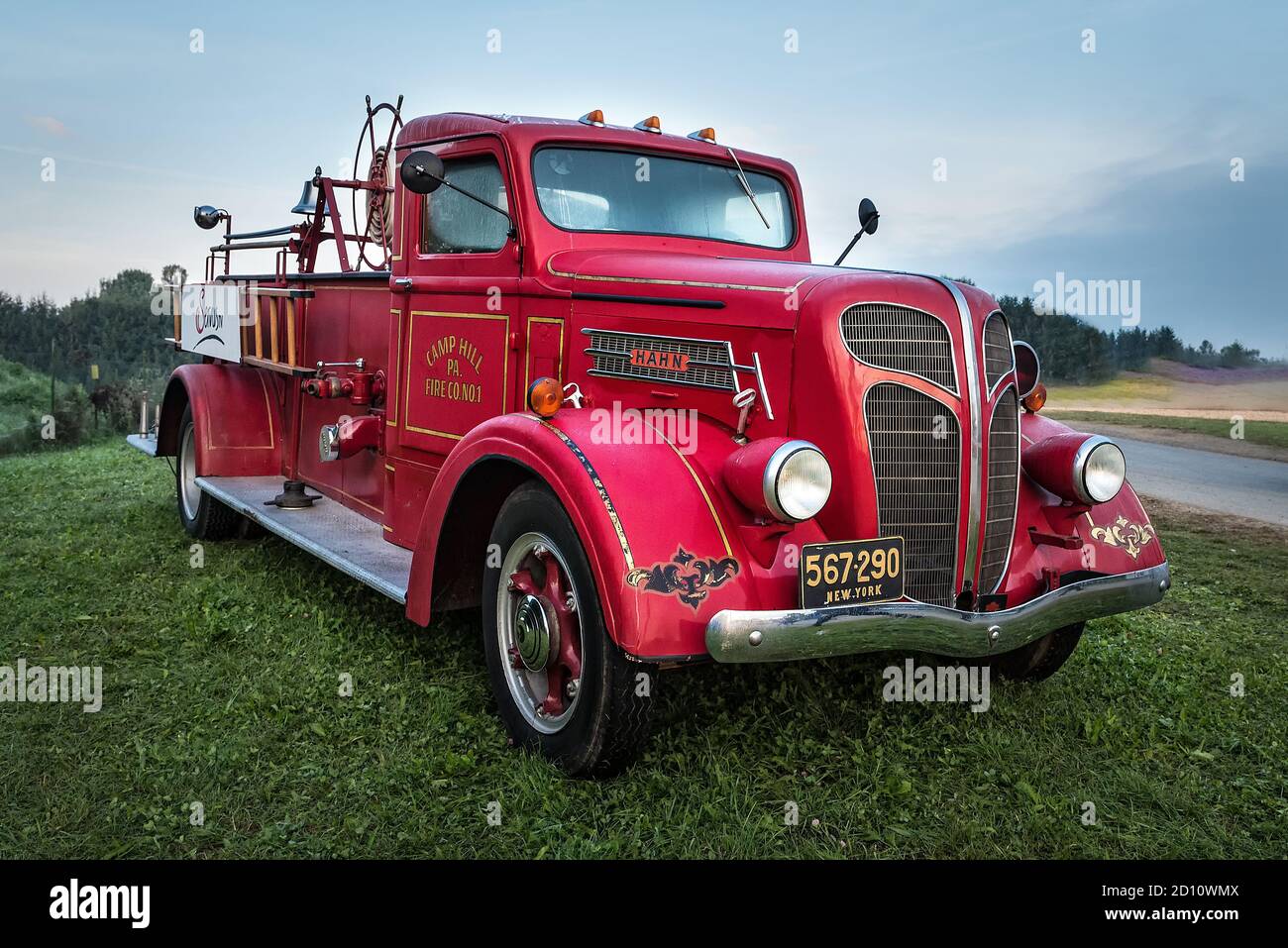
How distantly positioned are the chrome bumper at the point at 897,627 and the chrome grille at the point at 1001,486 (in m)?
0.23

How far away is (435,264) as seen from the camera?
4770mm

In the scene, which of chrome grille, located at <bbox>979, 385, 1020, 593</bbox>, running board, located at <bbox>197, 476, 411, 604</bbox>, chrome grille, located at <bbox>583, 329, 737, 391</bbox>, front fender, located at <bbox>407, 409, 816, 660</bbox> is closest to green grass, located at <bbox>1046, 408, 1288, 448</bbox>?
chrome grille, located at <bbox>979, 385, 1020, 593</bbox>

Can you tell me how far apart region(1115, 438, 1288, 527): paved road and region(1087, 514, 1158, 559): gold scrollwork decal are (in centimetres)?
540

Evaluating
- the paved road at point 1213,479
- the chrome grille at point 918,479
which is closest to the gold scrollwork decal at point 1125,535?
the chrome grille at point 918,479

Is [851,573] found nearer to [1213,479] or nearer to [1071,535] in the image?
[1071,535]

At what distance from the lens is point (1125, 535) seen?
158 inches

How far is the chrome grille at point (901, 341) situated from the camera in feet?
11.1

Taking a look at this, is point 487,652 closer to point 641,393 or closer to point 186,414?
point 641,393

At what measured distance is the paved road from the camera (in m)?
9.27

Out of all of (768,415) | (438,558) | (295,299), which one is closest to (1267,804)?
(768,415)

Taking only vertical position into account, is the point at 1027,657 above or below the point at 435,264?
below

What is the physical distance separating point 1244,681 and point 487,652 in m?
3.35

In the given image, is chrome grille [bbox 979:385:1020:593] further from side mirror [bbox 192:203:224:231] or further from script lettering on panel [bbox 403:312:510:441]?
side mirror [bbox 192:203:224:231]
